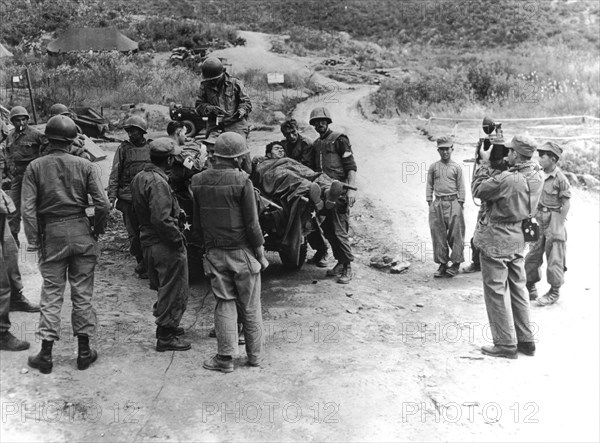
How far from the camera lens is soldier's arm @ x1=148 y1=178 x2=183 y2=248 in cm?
522

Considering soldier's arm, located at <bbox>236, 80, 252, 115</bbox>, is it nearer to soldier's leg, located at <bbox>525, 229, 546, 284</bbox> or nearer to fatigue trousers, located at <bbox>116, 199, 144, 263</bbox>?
fatigue trousers, located at <bbox>116, 199, 144, 263</bbox>

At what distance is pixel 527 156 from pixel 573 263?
3489 mm

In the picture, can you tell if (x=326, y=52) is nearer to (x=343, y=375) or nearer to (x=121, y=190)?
(x=121, y=190)

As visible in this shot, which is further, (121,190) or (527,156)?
(121,190)

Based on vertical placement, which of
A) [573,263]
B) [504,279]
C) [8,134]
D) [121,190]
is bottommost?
[573,263]

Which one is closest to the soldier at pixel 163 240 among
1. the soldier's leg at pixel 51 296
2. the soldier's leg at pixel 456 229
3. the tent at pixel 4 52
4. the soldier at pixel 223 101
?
the soldier's leg at pixel 51 296

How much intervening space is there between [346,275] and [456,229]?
63.8 inches

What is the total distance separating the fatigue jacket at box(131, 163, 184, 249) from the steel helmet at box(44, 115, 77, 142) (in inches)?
25.6

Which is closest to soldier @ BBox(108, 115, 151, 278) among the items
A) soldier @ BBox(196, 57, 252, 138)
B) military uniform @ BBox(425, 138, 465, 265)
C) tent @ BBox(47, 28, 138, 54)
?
soldier @ BBox(196, 57, 252, 138)

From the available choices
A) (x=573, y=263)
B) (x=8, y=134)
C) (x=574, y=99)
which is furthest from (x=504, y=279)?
(x=574, y=99)

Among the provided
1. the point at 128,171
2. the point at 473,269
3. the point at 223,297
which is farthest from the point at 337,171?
the point at 223,297

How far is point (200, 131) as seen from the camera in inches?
543

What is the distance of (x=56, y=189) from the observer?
195 inches

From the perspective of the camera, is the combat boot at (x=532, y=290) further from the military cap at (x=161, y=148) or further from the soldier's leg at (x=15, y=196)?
the soldier's leg at (x=15, y=196)
